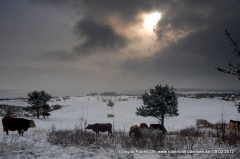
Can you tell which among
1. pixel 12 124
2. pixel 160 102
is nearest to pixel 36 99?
pixel 12 124

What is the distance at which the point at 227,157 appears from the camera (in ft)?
14.2

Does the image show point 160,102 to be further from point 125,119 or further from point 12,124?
point 125,119

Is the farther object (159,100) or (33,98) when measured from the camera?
(33,98)

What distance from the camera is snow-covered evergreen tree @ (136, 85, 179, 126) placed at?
43.1ft

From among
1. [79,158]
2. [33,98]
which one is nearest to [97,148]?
[79,158]

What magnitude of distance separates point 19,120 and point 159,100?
1071cm

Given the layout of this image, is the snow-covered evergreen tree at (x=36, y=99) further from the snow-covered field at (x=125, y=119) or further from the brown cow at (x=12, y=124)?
the brown cow at (x=12, y=124)

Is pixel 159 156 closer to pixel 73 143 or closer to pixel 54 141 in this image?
pixel 73 143

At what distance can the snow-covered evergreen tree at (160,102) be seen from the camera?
1313 cm

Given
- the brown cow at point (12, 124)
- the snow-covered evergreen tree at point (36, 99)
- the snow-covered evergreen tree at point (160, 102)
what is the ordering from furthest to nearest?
1. the snow-covered evergreen tree at point (36, 99)
2. the snow-covered evergreen tree at point (160, 102)
3. the brown cow at point (12, 124)

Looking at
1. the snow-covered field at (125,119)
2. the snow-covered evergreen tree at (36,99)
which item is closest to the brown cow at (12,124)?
the snow-covered field at (125,119)

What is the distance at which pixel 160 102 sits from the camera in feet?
42.8

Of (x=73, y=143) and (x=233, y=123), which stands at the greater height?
(x=73, y=143)

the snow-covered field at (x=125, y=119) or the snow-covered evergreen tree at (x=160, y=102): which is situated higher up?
the snow-covered evergreen tree at (x=160, y=102)
